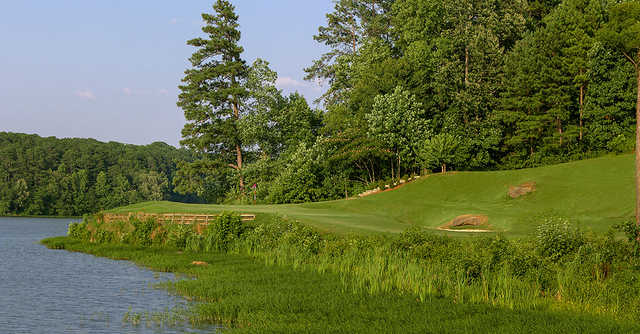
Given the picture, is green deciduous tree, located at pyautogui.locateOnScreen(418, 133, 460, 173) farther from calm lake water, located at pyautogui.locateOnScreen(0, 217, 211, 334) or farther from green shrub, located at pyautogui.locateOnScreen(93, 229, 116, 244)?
calm lake water, located at pyautogui.locateOnScreen(0, 217, 211, 334)

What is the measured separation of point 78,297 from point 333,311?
10.1 m

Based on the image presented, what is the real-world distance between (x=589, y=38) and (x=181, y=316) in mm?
53603

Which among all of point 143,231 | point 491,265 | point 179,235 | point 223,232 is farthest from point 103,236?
point 491,265

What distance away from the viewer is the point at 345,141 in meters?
61.6

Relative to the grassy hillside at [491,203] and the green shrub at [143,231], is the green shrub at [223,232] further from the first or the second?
the green shrub at [143,231]

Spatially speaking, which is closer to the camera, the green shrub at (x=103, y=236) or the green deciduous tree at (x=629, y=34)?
the green deciduous tree at (x=629, y=34)

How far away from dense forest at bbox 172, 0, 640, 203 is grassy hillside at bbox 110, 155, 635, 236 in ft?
17.4

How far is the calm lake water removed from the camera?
15.5 m

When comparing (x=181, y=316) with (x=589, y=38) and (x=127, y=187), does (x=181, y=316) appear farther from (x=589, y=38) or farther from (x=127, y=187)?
(x=127, y=187)

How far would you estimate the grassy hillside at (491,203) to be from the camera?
3581cm

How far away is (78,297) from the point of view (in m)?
19.8

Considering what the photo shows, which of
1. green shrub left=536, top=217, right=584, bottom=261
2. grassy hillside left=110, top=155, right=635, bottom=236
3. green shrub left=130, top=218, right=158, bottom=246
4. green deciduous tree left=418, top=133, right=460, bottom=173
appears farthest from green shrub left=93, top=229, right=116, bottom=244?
green deciduous tree left=418, top=133, right=460, bottom=173

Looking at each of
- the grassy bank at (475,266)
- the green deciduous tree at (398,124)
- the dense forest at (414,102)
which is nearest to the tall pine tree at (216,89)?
the dense forest at (414,102)

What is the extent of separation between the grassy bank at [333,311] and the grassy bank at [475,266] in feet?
0.94
